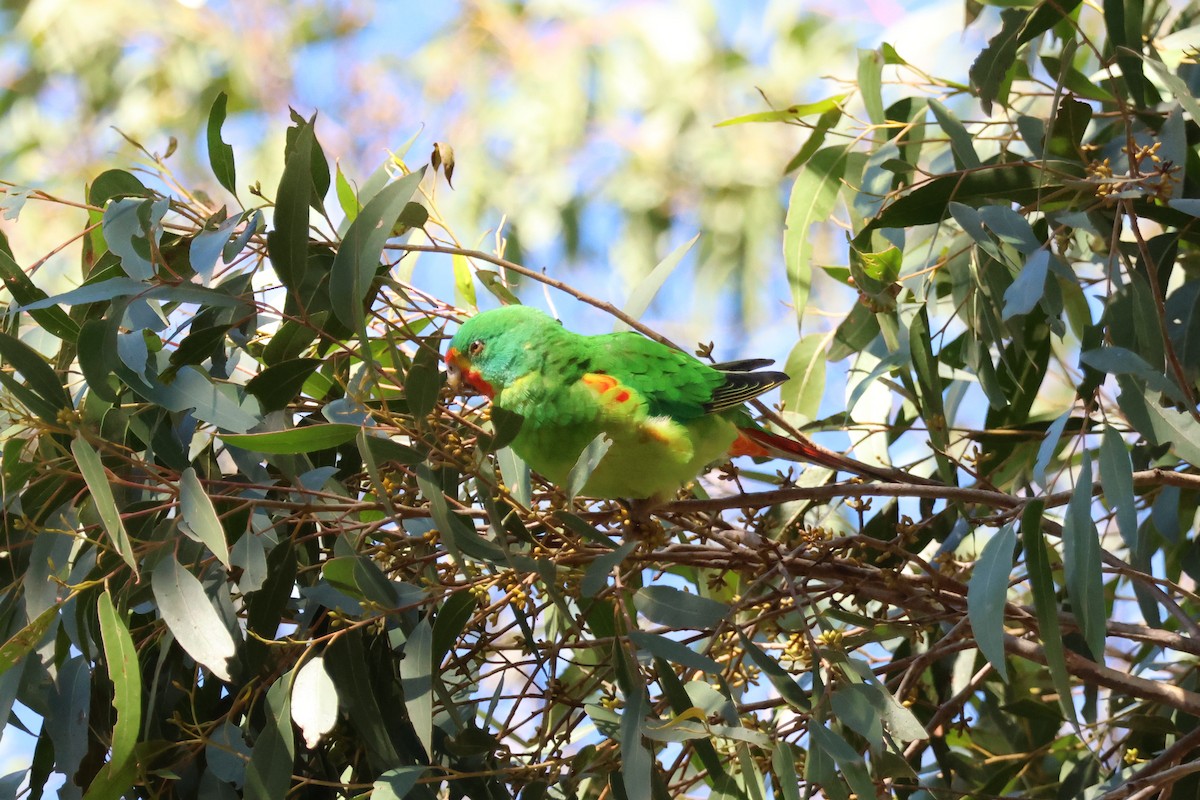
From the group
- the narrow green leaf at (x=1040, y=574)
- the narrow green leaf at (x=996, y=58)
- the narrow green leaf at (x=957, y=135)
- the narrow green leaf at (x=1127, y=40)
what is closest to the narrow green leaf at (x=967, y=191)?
the narrow green leaf at (x=957, y=135)

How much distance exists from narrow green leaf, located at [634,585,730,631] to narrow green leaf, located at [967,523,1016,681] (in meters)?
0.40

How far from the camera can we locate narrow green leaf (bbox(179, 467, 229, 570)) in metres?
1.72

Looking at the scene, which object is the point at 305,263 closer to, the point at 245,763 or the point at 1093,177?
the point at 245,763

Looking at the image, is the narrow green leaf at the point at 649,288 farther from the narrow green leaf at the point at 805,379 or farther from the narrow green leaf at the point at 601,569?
the narrow green leaf at the point at 601,569

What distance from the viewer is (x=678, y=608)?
6.44 feet

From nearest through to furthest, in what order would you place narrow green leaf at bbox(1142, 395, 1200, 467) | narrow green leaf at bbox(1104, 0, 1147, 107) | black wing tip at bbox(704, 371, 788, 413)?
narrow green leaf at bbox(1142, 395, 1200, 467) < narrow green leaf at bbox(1104, 0, 1147, 107) < black wing tip at bbox(704, 371, 788, 413)

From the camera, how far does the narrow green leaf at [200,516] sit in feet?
5.64

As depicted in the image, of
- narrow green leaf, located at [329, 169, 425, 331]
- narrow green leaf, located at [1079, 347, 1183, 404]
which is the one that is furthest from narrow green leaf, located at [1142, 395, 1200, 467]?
narrow green leaf, located at [329, 169, 425, 331]

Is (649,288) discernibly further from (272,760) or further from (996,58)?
(272,760)

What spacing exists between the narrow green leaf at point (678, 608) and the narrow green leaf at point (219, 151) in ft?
3.48

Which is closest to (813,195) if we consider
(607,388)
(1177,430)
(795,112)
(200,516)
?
(795,112)

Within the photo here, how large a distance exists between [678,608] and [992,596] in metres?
0.52

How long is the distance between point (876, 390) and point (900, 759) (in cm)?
141

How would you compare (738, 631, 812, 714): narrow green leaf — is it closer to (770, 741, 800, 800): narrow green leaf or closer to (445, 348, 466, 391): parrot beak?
(770, 741, 800, 800): narrow green leaf
